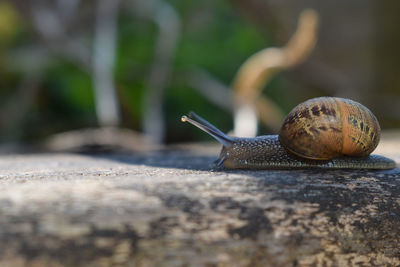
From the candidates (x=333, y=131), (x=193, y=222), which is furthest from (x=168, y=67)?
(x=193, y=222)

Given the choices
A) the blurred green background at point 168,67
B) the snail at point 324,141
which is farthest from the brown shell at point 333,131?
→ the blurred green background at point 168,67

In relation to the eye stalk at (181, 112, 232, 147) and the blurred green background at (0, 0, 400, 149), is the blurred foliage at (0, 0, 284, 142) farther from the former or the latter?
the eye stalk at (181, 112, 232, 147)

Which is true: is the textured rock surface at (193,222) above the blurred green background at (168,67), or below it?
below

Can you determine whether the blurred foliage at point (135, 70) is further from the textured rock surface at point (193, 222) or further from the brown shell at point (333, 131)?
the textured rock surface at point (193, 222)

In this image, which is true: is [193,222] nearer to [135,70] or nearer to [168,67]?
→ [168,67]

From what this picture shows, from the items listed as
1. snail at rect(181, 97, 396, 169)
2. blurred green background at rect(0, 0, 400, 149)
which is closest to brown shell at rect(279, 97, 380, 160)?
snail at rect(181, 97, 396, 169)

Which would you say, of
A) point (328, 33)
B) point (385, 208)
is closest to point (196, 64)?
point (328, 33)

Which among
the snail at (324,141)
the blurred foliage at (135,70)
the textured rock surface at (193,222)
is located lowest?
the textured rock surface at (193,222)
